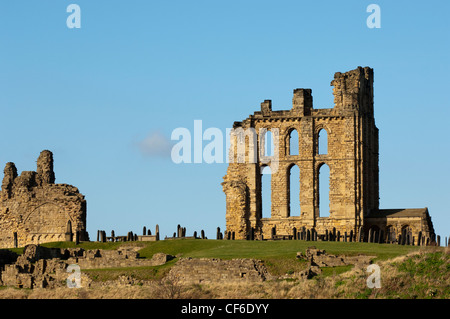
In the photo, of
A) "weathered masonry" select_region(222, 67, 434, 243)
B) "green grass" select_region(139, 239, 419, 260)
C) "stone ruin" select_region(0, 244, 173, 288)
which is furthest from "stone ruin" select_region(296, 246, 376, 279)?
"weathered masonry" select_region(222, 67, 434, 243)

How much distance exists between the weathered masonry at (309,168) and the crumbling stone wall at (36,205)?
1149cm

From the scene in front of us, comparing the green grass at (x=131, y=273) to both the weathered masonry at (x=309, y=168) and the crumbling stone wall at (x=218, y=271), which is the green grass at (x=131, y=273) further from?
the weathered masonry at (x=309, y=168)

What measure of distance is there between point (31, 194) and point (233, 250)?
72.3ft

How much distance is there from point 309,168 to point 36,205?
18.7 metres

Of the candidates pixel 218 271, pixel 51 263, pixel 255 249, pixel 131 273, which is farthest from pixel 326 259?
pixel 51 263

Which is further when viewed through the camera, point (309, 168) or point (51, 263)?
point (309, 168)

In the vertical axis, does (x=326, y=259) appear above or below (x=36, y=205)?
below

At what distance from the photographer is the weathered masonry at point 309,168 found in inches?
2788

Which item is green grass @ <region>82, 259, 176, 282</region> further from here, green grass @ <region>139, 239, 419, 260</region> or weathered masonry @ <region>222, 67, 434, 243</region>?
weathered masonry @ <region>222, 67, 434, 243</region>

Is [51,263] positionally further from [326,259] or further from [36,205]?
[36,205]

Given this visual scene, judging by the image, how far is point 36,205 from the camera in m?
69.9

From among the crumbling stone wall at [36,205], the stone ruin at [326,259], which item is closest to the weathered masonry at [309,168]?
the crumbling stone wall at [36,205]

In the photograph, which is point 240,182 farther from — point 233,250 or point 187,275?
point 187,275
